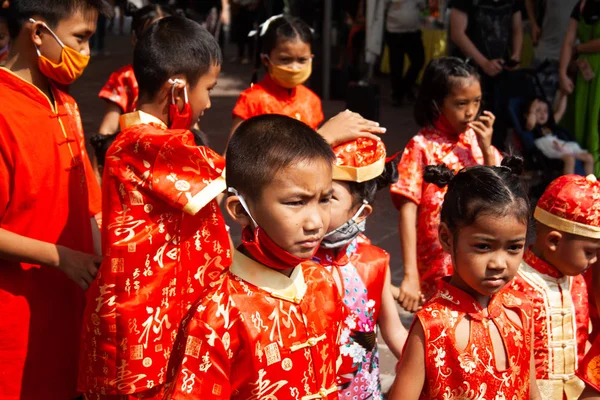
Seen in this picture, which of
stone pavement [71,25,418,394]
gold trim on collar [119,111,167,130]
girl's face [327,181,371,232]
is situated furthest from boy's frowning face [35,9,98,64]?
stone pavement [71,25,418,394]

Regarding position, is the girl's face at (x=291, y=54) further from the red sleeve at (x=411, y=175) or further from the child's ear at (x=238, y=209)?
the child's ear at (x=238, y=209)

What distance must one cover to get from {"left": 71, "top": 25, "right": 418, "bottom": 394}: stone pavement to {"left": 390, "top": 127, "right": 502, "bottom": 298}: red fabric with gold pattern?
754mm

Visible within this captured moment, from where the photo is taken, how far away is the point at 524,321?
294 centimetres

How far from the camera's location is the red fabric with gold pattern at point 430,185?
4332 mm

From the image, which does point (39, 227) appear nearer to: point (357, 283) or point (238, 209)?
point (238, 209)

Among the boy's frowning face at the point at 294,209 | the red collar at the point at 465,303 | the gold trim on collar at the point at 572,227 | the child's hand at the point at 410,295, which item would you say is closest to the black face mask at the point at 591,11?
the child's hand at the point at 410,295

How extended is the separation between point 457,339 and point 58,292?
4.74ft

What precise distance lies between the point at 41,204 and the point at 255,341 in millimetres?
1166

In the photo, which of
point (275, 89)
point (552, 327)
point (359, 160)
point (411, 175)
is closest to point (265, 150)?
point (359, 160)

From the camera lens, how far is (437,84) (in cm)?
440

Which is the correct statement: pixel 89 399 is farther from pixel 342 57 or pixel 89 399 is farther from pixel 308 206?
pixel 342 57

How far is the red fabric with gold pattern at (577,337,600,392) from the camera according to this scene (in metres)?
3.19

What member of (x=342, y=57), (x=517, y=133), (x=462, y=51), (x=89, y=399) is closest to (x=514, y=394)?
(x=89, y=399)

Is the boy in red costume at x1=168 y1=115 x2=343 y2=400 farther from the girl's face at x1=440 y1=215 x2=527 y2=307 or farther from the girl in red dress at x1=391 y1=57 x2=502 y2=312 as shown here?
the girl in red dress at x1=391 y1=57 x2=502 y2=312
